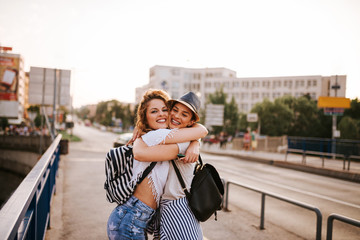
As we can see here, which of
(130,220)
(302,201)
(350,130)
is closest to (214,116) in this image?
(350,130)

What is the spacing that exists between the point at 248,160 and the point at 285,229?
15.3 meters

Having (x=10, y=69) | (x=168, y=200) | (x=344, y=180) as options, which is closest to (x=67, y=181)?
(x=168, y=200)

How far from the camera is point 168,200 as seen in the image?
210cm

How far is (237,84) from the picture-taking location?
91.5m

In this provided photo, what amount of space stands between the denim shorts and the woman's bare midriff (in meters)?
0.03

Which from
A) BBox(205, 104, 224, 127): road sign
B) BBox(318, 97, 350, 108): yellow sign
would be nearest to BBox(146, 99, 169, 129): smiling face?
BBox(318, 97, 350, 108): yellow sign

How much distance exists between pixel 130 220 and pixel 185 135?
677 mm

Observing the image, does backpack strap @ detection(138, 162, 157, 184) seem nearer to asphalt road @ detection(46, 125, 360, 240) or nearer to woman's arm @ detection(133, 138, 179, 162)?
woman's arm @ detection(133, 138, 179, 162)

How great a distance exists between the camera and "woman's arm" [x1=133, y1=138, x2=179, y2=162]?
2.03m

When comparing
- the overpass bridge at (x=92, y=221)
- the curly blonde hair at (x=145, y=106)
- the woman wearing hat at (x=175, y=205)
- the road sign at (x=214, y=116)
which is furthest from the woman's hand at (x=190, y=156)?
the road sign at (x=214, y=116)

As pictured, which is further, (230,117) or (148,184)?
(230,117)

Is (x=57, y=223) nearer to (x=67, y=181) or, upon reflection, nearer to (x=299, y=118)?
(x=67, y=181)

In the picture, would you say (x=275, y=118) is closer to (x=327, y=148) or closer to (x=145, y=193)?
(x=327, y=148)

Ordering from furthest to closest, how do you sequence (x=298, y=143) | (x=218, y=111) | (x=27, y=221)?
(x=218, y=111) → (x=298, y=143) → (x=27, y=221)
